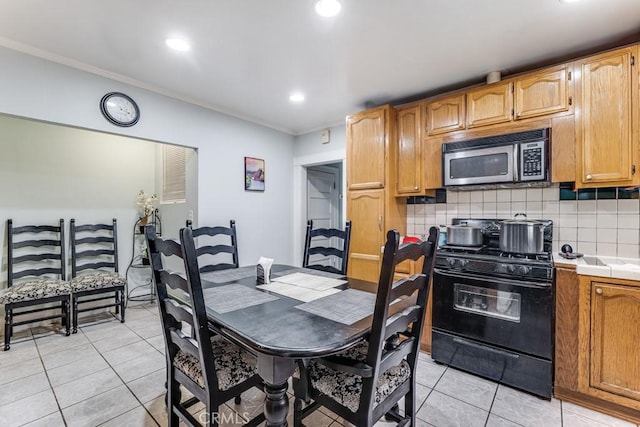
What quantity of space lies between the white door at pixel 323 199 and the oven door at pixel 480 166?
2.22 meters

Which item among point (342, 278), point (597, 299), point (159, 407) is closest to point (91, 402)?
point (159, 407)

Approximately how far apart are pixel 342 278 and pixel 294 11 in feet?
5.37

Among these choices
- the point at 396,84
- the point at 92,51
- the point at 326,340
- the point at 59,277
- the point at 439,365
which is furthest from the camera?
the point at 59,277

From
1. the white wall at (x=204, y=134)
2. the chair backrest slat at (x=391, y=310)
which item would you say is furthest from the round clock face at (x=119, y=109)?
the chair backrest slat at (x=391, y=310)

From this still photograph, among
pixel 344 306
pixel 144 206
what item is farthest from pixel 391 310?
pixel 144 206

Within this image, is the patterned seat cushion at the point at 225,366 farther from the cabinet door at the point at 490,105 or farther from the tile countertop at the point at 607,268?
the cabinet door at the point at 490,105

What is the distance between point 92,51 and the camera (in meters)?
2.15

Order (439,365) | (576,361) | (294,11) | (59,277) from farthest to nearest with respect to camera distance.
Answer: (59,277)
(439,365)
(576,361)
(294,11)

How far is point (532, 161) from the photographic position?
7.12 ft

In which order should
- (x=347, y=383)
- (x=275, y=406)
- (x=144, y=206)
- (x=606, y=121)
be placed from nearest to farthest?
(x=275, y=406), (x=347, y=383), (x=606, y=121), (x=144, y=206)

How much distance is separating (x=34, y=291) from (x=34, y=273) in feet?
1.40

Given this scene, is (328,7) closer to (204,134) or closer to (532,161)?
(532,161)

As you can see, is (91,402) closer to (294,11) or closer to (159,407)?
(159,407)

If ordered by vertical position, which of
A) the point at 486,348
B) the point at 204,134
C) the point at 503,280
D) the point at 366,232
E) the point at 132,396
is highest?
the point at 204,134
